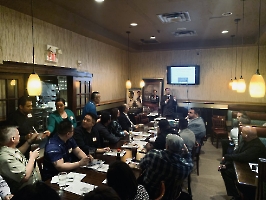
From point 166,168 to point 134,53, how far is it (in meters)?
7.11

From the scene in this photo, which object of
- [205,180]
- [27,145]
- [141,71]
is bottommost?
[205,180]

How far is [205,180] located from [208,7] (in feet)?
11.3

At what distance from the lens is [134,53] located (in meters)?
8.87

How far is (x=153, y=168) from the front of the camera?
235 centimetres

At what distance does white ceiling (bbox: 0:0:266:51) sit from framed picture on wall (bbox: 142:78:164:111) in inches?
88.6

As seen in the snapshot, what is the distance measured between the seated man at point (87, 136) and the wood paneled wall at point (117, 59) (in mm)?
1788

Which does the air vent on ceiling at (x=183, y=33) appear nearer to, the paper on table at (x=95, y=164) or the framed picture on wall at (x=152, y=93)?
the framed picture on wall at (x=152, y=93)

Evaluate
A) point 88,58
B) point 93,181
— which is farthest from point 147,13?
point 93,181

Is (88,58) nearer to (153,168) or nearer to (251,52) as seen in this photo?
(153,168)

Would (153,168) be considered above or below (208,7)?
below

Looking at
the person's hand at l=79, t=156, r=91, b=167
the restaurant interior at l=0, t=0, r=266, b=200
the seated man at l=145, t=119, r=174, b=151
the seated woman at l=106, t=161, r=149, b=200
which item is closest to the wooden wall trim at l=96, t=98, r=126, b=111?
the restaurant interior at l=0, t=0, r=266, b=200

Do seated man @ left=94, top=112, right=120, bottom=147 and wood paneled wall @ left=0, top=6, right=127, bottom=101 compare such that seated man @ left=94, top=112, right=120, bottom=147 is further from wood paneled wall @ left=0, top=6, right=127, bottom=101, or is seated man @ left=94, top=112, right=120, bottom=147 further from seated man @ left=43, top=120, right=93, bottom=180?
wood paneled wall @ left=0, top=6, right=127, bottom=101

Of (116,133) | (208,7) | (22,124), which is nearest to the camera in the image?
(22,124)

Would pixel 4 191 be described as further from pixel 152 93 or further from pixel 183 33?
pixel 152 93
